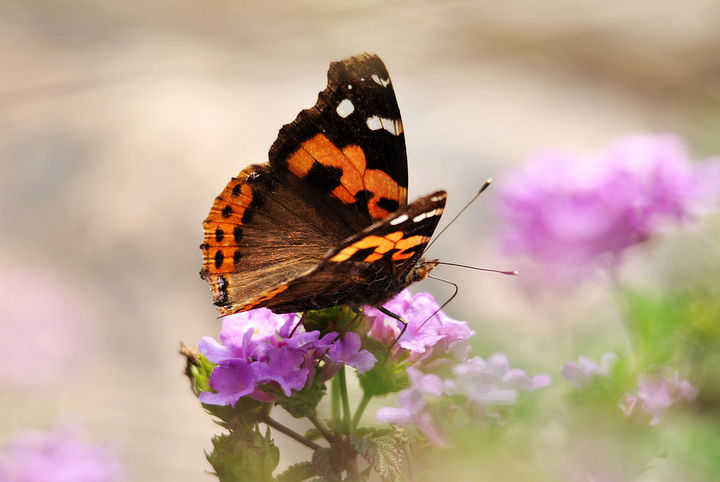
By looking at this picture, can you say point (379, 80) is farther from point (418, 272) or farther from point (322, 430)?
point (322, 430)

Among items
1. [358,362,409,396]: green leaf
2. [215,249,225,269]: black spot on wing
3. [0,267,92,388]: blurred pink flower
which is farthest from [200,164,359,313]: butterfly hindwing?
[0,267,92,388]: blurred pink flower

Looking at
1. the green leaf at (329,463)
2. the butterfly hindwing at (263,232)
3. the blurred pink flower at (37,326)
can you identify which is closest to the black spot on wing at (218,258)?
the butterfly hindwing at (263,232)

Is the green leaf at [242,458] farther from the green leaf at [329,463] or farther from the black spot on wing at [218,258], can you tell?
the black spot on wing at [218,258]

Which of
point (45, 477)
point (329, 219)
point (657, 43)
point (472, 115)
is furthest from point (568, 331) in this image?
point (657, 43)

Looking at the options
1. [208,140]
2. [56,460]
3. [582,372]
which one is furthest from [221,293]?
[208,140]

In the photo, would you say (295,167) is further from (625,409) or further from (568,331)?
(568,331)
